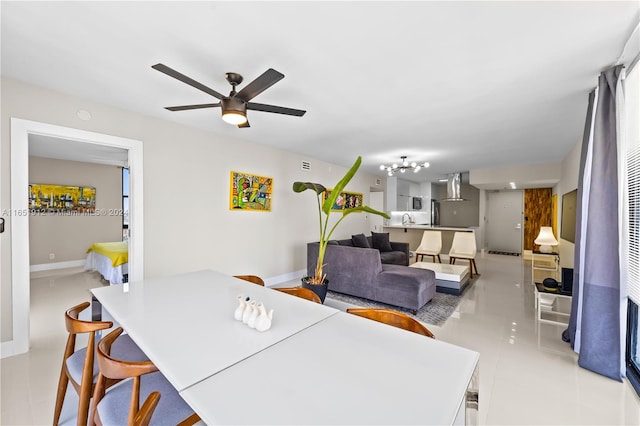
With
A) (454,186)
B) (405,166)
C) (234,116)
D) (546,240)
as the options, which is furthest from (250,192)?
(454,186)

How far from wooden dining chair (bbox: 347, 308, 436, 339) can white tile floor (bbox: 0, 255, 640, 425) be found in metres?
0.88

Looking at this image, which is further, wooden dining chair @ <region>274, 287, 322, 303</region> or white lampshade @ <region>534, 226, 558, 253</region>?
white lampshade @ <region>534, 226, 558, 253</region>

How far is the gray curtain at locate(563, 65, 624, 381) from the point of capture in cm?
202

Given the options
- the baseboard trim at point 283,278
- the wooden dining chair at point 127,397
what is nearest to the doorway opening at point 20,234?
the wooden dining chair at point 127,397

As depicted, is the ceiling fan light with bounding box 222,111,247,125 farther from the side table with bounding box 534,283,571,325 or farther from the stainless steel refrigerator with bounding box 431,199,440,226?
the stainless steel refrigerator with bounding box 431,199,440,226

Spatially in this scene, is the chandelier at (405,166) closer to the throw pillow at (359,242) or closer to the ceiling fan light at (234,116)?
the throw pillow at (359,242)

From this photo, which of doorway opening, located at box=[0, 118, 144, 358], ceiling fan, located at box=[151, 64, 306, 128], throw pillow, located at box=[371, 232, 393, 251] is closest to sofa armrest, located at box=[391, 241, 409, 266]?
throw pillow, located at box=[371, 232, 393, 251]

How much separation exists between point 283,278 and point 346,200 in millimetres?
2552

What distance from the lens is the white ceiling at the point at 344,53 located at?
5.12 ft

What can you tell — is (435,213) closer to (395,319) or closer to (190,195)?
(190,195)

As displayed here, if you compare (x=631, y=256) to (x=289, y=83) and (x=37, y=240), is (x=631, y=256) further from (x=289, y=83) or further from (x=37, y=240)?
(x=37, y=240)

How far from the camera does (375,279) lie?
12.1 feet

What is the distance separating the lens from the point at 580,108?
9.55ft

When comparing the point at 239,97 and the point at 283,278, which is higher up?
the point at 239,97
